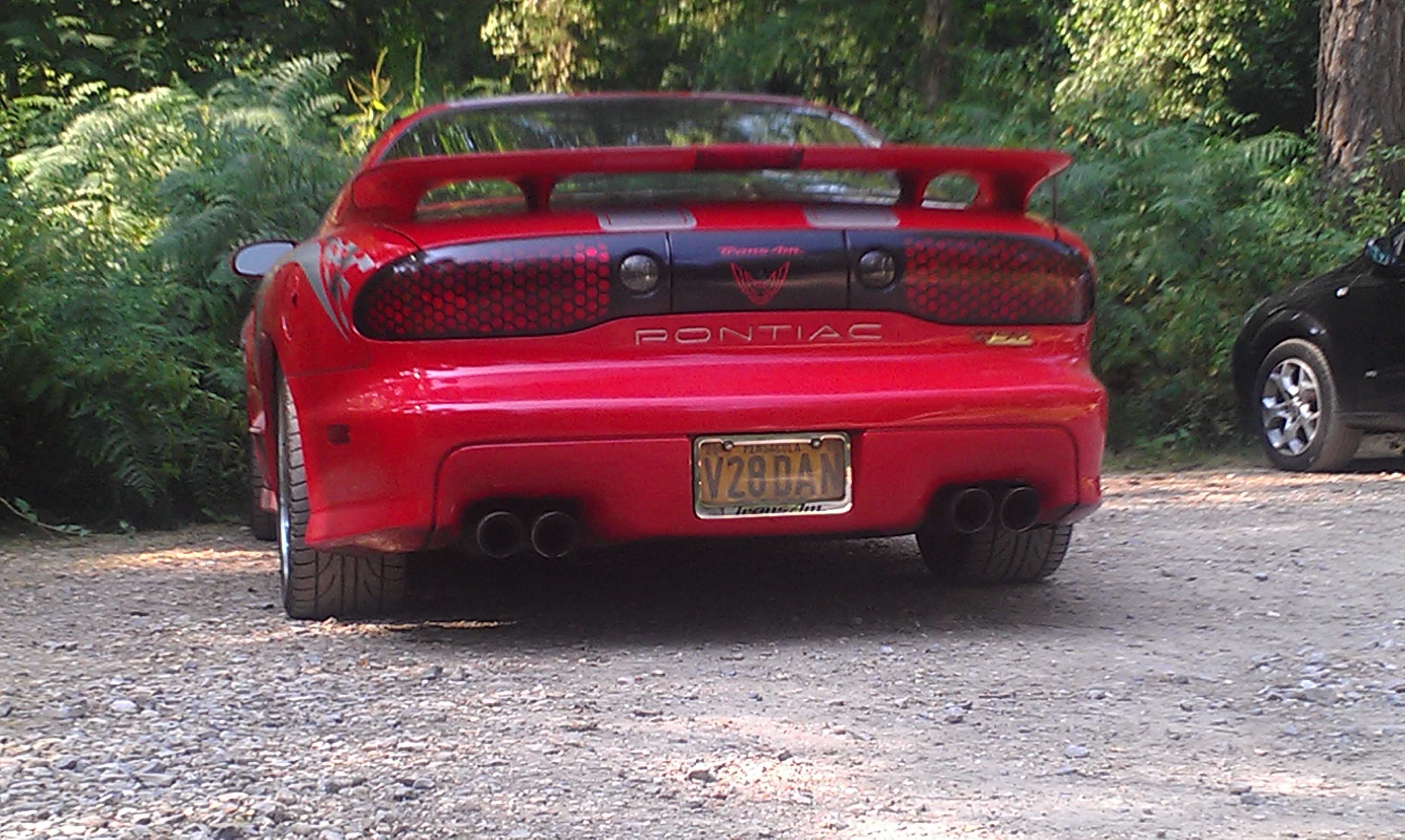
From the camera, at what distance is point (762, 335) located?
4277mm

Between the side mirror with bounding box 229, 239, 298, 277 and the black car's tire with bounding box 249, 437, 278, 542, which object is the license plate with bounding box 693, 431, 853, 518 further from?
the black car's tire with bounding box 249, 437, 278, 542

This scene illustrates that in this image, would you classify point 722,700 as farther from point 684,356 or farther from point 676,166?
point 676,166

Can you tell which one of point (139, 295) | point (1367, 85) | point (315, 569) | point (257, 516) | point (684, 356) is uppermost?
point (1367, 85)

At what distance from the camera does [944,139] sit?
12.1 m

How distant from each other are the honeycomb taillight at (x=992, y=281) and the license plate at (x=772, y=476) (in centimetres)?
41

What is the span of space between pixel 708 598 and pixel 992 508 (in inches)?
40.7

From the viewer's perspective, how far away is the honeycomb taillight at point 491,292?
417 cm

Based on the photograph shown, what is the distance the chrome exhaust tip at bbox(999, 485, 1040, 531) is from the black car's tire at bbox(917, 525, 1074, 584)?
1.59ft

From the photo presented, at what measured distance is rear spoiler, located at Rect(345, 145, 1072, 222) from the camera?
4.11 meters

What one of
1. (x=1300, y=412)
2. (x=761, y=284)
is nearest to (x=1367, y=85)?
(x=1300, y=412)

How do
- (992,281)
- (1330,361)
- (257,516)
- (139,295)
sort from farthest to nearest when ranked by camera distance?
(1330,361), (139,295), (257,516), (992,281)

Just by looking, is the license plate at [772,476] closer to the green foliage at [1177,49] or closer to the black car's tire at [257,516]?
the black car's tire at [257,516]

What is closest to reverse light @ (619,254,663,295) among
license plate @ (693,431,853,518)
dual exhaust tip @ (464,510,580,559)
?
license plate @ (693,431,853,518)

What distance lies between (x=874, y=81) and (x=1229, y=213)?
47.9ft
